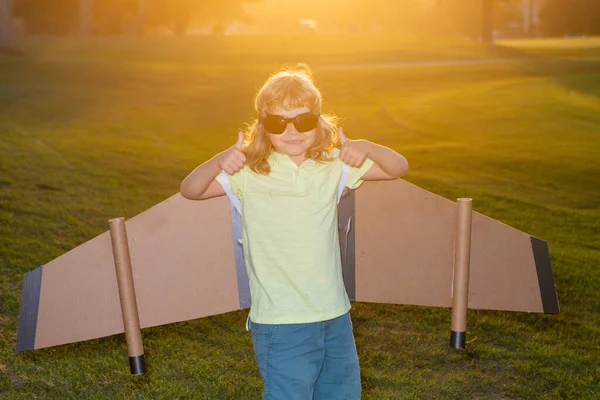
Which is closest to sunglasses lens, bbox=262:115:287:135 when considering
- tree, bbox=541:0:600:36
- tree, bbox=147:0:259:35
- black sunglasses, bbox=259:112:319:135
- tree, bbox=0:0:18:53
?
black sunglasses, bbox=259:112:319:135

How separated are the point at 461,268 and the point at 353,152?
1.37m

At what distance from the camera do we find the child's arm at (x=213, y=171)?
2797mm

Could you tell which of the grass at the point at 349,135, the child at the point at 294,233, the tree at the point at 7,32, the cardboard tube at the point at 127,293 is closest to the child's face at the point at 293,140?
the child at the point at 294,233

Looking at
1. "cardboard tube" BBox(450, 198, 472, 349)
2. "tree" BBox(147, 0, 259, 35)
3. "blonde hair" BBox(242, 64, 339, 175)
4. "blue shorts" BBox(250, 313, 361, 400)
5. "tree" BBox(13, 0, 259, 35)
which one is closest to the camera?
"blue shorts" BBox(250, 313, 361, 400)

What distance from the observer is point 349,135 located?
1433cm

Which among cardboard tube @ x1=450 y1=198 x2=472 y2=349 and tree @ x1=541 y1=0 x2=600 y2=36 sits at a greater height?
tree @ x1=541 y1=0 x2=600 y2=36

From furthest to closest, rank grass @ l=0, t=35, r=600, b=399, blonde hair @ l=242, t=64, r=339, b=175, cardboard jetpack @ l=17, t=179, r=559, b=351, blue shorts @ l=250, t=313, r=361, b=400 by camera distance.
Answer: grass @ l=0, t=35, r=600, b=399, cardboard jetpack @ l=17, t=179, r=559, b=351, blonde hair @ l=242, t=64, r=339, b=175, blue shorts @ l=250, t=313, r=361, b=400

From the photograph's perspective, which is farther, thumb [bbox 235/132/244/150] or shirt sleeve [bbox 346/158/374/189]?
shirt sleeve [bbox 346/158/374/189]

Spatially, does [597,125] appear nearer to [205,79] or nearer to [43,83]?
[205,79]

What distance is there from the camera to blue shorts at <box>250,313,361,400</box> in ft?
8.93

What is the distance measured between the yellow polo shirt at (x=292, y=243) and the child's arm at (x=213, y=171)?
0.11m

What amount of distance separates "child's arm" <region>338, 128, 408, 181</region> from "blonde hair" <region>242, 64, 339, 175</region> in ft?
0.21

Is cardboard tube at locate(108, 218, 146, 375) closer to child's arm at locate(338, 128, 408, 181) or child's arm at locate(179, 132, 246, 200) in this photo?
child's arm at locate(179, 132, 246, 200)

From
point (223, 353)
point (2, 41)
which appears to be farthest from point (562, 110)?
point (2, 41)
